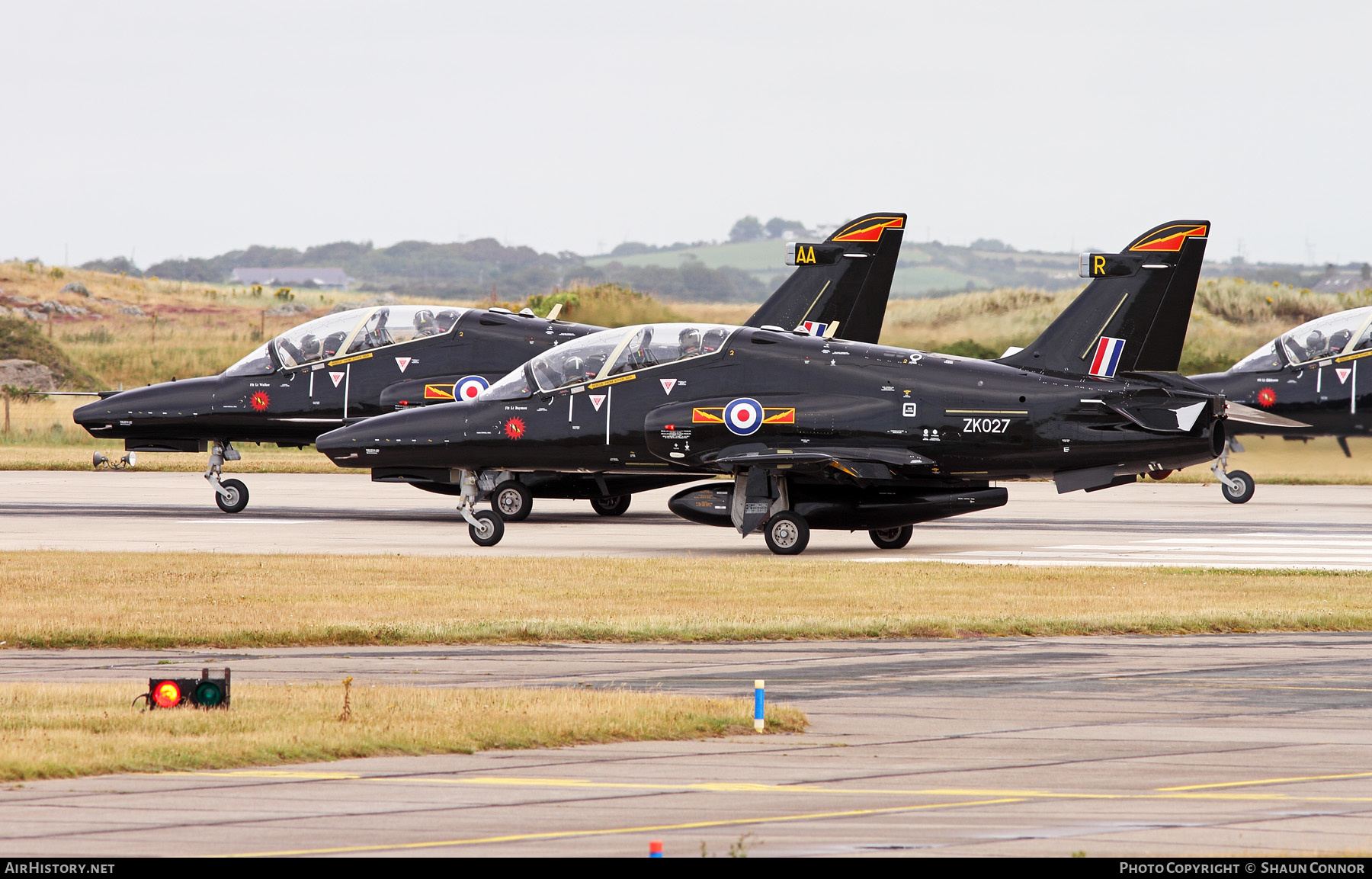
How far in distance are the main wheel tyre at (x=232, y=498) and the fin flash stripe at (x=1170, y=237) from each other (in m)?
15.5

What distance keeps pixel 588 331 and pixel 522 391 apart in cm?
457

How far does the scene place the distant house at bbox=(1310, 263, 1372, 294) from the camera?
9312 centimetres

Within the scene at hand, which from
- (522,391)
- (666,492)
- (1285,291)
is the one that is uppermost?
(1285,291)

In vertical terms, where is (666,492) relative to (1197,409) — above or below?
below

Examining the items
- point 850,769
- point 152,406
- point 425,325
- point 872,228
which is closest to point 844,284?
point 872,228

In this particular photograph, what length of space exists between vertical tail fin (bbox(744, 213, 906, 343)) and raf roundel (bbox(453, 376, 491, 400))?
4.90m

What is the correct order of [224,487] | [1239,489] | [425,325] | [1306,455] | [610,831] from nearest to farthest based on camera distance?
[610,831] → [425,325] → [224,487] → [1239,489] → [1306,455]

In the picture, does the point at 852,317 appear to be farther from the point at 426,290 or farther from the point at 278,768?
the point at 426,290

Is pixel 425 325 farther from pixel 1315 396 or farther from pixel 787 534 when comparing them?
pixel 1315 396

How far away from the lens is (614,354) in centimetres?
2375

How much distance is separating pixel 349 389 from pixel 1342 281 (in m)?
94.6

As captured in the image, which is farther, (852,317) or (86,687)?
(852,317)
